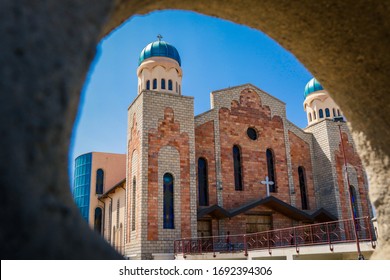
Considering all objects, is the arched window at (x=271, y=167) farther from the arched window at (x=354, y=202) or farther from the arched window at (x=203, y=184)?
the arched window at (x=354, y=202)

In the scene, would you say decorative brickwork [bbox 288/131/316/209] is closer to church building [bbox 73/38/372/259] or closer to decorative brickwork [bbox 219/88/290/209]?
church building [bbox 73/38/372/259]

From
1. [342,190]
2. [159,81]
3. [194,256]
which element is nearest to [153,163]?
[194,256]

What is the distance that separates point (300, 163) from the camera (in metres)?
20.4

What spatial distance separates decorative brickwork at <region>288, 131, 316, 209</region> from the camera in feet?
64.8

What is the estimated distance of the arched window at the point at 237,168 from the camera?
1839cm

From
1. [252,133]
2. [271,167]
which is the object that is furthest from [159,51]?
[271,167]

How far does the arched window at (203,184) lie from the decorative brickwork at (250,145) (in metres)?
0.84

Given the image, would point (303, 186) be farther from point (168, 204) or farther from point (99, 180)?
point (99, 180)

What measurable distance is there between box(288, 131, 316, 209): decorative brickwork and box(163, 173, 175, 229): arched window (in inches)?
275

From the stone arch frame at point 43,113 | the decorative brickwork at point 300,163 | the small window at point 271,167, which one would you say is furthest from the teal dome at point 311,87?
the stone arch frame at point 43,113

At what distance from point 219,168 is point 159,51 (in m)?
8.88

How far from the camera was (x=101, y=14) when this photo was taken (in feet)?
4.85

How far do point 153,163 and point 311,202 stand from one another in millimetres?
8966

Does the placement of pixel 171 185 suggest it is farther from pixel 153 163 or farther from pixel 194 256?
pixel 194 256
